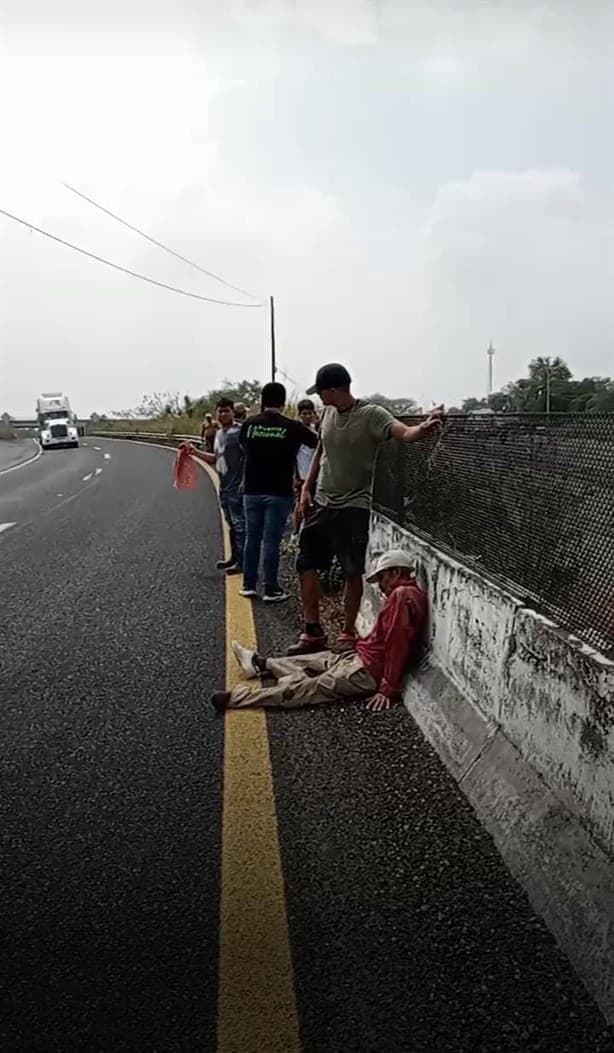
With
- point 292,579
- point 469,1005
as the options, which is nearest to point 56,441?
point 292,579

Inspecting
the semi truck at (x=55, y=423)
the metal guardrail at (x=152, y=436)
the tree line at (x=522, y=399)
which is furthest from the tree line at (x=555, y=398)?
the semi truck at (x=55, y=423)

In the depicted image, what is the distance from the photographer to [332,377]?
562 centimetres

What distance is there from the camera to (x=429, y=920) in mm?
2842

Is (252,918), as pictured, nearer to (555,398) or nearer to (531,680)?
(531,680)

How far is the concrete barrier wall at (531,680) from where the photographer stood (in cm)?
271

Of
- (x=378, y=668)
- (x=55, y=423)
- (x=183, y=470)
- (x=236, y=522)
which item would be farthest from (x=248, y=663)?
(x=55, y=423)

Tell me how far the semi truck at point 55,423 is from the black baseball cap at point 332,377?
151 feet

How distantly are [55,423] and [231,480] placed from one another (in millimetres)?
42969

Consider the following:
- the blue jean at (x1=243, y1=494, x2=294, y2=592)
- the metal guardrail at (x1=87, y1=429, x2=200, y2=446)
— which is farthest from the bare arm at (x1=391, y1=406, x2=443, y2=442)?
the metal guardrail at (x1=87, y1=429, x2=200, y2=446)

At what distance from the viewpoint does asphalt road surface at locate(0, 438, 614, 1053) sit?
2.41 metres

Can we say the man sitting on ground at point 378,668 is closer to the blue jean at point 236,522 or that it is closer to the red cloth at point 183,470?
the blue jean at point 236,522

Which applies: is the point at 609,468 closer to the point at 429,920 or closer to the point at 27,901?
the point at 429,920

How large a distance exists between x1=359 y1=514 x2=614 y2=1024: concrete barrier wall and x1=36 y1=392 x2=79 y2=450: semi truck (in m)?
47.6

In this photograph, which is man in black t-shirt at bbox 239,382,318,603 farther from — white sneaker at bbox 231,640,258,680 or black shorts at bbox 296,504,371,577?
white sneaker at bbox 231,640,258,680
